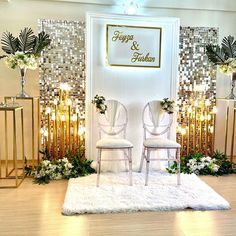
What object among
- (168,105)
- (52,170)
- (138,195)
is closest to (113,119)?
(168,105)

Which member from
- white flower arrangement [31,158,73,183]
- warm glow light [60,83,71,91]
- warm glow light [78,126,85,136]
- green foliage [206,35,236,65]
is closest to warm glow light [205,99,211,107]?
green foliage [206,35,236,65]

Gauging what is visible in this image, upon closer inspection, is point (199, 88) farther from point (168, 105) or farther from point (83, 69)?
point (83, 69)

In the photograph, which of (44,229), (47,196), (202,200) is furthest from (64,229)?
(202,200)

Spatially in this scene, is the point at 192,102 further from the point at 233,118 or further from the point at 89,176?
the point at 89,176

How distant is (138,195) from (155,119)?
1148 millimetres

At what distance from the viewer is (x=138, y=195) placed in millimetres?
2785

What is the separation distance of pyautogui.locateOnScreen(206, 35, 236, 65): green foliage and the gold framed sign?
2.44 ft

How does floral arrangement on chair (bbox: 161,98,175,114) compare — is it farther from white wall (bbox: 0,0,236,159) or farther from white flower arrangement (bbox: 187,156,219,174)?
white wall (bbox: 0,0,236,159)

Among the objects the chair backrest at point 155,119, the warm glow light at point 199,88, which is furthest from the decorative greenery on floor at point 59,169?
the warm glow light at point 199,88

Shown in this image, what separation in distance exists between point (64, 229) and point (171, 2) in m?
3.39

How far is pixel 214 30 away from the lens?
157 inches

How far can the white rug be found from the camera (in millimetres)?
2510

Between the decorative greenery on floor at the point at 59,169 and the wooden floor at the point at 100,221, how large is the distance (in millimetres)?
552

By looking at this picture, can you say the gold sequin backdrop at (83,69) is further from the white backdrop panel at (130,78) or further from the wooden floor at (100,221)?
the wooden floor at (100,221)
